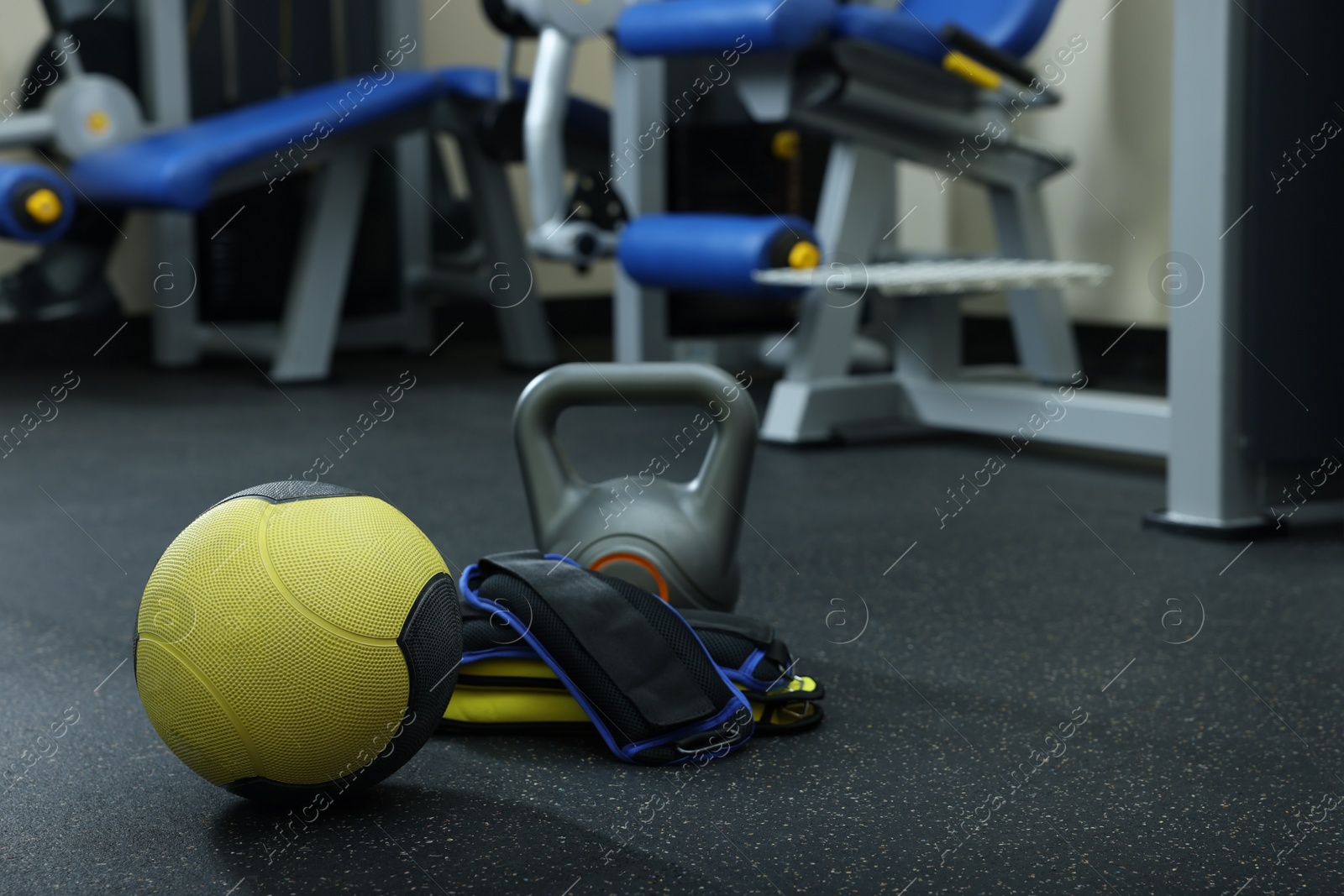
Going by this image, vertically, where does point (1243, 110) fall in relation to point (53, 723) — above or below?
above

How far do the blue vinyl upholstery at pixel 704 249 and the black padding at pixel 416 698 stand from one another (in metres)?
1.79

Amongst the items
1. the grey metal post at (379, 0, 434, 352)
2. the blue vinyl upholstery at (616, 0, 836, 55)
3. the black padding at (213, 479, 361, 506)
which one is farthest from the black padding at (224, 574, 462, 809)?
the grey metal post at (379, 0, 434, 352)

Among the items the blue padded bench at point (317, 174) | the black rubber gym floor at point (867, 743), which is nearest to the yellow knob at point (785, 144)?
the blue padded bench at point (317, 174)

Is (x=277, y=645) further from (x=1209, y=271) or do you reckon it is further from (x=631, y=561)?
(x=1209, y=271)

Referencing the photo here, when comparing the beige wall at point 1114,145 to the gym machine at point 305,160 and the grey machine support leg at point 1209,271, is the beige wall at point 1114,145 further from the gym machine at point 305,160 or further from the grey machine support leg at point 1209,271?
the grey machine support leg at point 1209,271

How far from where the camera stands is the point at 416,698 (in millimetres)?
1094

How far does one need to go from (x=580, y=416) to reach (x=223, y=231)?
1.72m

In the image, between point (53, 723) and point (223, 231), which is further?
point (223, 231)

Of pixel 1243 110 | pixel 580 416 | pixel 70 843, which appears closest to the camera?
pixel 70 843

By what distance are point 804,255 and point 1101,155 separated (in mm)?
1692

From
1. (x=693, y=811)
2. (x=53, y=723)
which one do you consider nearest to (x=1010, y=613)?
(x=693, y=811)

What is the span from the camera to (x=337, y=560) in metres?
1.08

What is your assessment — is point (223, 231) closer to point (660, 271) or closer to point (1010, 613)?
point (660, 271)

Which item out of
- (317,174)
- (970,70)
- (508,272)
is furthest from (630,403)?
(508,272)
